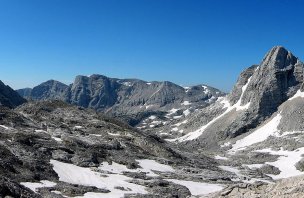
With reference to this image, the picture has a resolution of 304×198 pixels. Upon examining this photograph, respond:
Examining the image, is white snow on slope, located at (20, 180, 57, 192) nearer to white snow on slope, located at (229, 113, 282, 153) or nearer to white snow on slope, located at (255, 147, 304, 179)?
white snow on slope, located at (255, 147, 304, 179)

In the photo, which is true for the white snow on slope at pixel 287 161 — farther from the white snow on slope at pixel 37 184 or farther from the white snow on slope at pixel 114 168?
the white snow on slope at pixel 37 184

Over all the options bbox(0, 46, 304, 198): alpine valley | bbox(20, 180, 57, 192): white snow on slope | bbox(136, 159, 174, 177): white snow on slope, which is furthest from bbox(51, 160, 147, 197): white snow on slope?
bbox(136, 159, 174, 177): white snow on slope

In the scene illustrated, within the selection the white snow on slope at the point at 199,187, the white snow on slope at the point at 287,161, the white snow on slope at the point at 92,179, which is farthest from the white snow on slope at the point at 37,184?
the white snow on slope at the point at 287,161

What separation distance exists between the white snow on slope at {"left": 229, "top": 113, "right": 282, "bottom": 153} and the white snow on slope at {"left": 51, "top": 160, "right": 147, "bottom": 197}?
10559 cm

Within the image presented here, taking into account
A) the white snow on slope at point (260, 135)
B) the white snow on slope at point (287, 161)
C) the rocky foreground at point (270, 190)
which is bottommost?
the rocky foreground at point (270, 190)

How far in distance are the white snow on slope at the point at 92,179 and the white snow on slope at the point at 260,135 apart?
106m

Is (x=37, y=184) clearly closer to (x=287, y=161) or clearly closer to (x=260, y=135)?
(x=287, y=161)

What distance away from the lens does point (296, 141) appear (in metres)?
147

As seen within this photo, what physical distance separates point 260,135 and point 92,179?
404ft

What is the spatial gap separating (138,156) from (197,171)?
42.2 feet

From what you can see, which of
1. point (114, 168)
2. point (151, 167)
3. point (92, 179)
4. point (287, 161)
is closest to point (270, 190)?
point (92, 179)

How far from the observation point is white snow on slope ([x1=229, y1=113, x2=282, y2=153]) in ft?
550

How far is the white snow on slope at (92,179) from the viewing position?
57331 millimetres

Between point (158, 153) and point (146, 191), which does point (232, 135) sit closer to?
point (158, 153)
